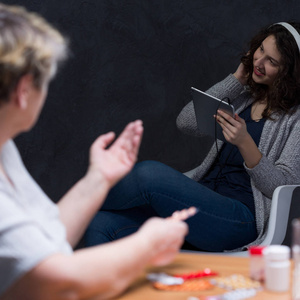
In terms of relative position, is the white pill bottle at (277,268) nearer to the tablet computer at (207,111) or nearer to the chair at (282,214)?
the chair at (282,214)

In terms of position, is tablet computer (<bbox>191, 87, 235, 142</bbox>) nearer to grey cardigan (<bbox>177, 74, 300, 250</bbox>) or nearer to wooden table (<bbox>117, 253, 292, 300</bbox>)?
grey cardigan (<bbox>177, 74, 300, 250</bbox>)

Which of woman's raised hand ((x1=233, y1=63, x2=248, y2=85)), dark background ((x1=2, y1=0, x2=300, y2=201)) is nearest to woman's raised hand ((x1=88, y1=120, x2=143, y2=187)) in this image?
Result: woman's raised hand ((x1=233, y1=63, x2=248, y2=85))

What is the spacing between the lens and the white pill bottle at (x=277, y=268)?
1.01m

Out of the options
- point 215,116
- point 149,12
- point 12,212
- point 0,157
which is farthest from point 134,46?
point 12,212

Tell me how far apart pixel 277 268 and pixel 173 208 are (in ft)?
3.27

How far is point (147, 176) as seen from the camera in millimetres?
1979

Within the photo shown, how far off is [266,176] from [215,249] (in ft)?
1.09

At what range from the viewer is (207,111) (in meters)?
2.31

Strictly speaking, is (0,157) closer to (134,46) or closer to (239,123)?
(239,123)

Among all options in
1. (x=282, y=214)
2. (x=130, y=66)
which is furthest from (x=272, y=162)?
(x=130, y=66)

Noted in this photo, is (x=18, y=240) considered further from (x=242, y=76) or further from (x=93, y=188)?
(x=242, y=76)

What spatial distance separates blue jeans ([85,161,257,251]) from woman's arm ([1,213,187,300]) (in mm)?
975

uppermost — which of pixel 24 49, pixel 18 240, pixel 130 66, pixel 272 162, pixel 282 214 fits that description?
pixel 24 49

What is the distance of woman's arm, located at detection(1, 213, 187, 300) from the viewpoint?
2.88ft
